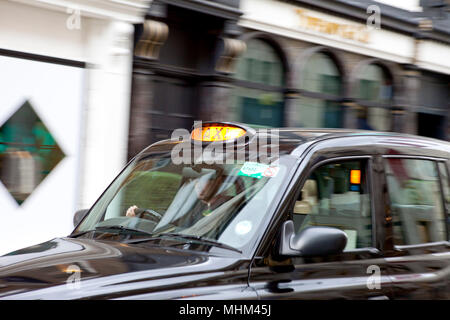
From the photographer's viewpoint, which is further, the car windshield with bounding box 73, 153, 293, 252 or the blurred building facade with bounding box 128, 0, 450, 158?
the blurred building facade with bounding box 128, 0, 450, 158

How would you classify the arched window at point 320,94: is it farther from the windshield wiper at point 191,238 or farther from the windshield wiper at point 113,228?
the windshield wiper at point 191,238

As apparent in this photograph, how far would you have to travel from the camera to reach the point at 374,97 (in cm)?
1516

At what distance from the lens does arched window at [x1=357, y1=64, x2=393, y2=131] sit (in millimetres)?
14820

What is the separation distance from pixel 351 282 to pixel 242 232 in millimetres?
612

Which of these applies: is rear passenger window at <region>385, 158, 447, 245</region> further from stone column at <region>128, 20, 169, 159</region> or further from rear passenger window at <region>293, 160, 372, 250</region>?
stone column at <region>128, 20, 169, 159</region>

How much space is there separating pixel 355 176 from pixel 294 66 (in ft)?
31.9

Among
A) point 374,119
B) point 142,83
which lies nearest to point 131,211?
point 142,83

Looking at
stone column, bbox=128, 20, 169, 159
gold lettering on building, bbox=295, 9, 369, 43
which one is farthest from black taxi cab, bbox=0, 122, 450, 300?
gold lettering on building, bbox=295, 9, 369, 43

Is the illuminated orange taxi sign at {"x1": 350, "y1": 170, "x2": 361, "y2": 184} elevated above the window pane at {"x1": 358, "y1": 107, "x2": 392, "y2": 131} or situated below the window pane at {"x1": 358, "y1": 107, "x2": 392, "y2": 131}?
below

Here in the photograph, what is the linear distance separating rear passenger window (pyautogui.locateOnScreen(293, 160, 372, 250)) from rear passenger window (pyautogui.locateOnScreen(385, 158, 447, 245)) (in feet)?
0.59

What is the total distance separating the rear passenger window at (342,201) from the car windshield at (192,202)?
22 cm

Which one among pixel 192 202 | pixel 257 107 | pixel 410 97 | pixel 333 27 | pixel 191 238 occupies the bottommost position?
pixel 191 238

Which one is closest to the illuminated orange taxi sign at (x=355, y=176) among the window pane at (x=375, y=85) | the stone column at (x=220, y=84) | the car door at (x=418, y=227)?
the car door at (x=418, y=227)

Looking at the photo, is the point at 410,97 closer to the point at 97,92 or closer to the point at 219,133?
the point at 97,92
